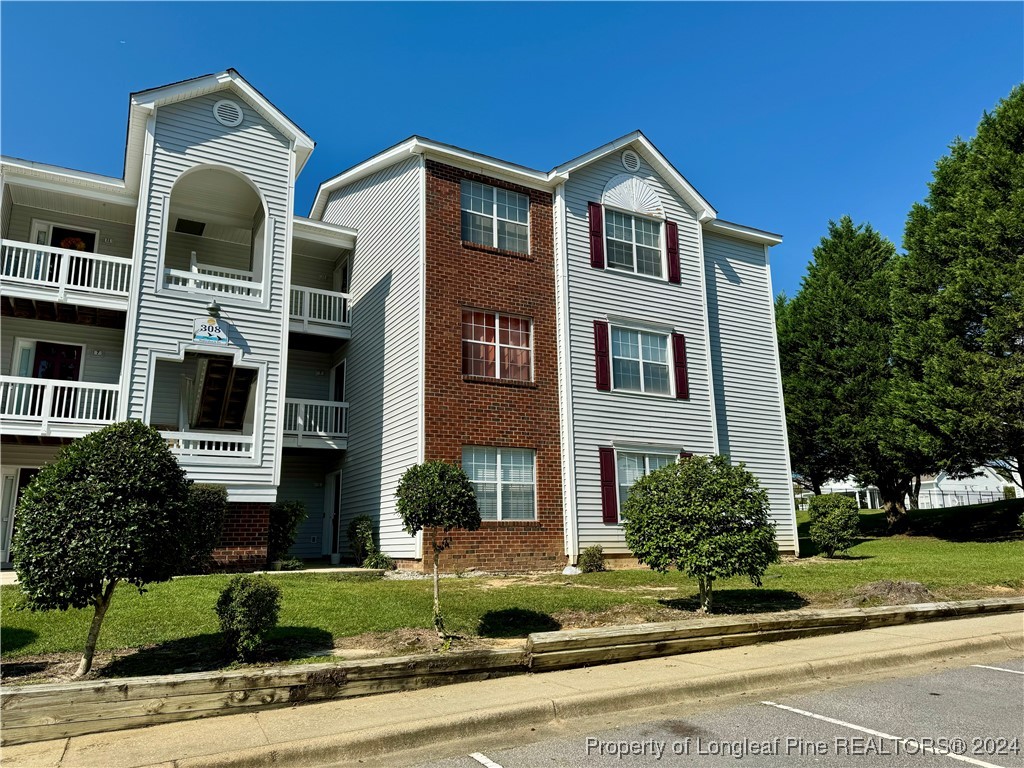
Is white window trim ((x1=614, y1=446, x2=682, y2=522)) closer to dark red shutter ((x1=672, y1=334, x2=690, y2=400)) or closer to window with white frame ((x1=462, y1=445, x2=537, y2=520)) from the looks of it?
dark red shutter ((x1=672, y1=334, x2=690, y2=400))

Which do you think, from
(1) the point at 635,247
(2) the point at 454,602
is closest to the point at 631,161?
(1) the point at 635,247

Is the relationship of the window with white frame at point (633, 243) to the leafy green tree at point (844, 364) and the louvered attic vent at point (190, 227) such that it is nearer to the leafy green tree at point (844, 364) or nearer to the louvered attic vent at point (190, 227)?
the louvered attic vent at point (190, 227)

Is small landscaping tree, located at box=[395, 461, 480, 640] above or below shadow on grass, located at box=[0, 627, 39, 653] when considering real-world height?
above

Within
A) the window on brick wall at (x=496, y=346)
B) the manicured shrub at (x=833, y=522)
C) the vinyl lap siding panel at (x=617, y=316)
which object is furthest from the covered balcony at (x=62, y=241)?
the manicured shrub at (x=833, y=522)

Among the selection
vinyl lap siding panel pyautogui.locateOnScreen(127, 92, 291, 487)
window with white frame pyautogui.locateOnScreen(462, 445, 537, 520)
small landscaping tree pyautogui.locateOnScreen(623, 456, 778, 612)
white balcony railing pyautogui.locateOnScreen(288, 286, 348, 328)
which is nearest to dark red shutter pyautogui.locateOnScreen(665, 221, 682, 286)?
window with white frame pyautogui.locateOnScreen(462, 445, 537, 520)

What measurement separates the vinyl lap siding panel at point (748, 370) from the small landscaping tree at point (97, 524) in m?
16.4

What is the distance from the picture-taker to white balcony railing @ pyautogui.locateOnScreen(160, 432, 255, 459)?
1516 cm

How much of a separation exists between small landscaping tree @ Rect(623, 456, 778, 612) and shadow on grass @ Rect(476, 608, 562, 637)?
169 centimetres

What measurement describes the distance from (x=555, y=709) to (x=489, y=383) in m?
11.1

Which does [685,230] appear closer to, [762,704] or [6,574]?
[762,704]

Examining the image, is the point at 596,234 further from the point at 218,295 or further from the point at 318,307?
the point at 218,295

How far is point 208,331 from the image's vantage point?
52.0 ft

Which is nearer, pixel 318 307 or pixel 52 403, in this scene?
pixel 52 403

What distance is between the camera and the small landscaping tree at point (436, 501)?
871cm
